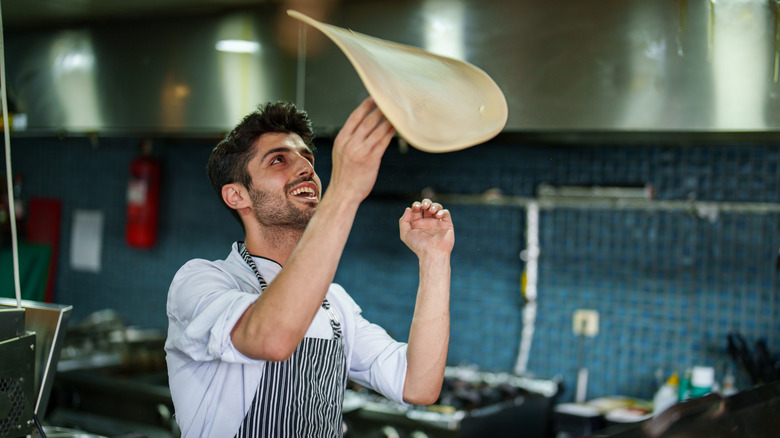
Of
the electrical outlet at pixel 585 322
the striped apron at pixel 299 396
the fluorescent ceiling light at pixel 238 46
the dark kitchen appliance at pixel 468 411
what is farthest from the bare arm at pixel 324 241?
the electrical outlet at pixel 585 322

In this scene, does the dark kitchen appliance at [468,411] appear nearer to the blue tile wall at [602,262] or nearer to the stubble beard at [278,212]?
the blue tile wall at [602,262]

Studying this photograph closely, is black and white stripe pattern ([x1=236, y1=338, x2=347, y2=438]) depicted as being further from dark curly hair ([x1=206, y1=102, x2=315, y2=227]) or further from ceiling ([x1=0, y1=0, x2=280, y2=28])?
ceiling ([x1=0, y1=0, x2=280, y2=28])

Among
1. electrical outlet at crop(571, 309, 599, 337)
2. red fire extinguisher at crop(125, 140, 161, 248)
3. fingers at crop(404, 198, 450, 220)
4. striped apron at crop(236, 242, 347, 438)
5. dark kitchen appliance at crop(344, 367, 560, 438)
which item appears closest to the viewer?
striped apron at crop(236, 242, 347, 438)

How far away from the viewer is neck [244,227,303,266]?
1188 millimetres

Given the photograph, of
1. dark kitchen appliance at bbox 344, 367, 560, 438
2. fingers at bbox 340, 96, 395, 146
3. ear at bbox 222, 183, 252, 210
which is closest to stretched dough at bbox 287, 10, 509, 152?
fingers at bbox 340, 96, 395, 146

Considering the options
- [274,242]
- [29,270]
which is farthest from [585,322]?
[29,270]

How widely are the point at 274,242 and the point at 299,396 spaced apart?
236 mm

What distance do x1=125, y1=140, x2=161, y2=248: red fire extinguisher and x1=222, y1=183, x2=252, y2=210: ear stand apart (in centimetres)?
240

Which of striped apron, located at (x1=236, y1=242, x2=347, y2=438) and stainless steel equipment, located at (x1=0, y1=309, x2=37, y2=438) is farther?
stainless steel equipment, located at (x1=0, y1=309, x2=37, y2=438)

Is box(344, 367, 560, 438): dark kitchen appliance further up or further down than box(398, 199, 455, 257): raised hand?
further down

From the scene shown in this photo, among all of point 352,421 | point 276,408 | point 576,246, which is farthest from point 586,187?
point 276,408

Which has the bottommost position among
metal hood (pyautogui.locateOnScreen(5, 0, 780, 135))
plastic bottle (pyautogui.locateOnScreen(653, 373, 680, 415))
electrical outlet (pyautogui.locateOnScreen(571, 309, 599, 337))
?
plastic bottle (pyautogui.locateOnScreen(653, 373, 680, 415))

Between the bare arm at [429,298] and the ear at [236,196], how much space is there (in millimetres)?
247

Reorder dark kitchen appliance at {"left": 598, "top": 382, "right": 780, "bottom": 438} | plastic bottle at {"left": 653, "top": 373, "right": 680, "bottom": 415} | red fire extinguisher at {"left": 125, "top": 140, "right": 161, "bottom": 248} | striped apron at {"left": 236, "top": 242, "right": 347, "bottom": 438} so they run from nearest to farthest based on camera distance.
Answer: dark kitchen appliance at {"left": 598, "top": 382, "right": 780, "bottom": 438} → striped apron at {"left": 236, "top": 242, "right": 347, "bottom": 438} → plastic bottle at {"left": 653, "top": 373, "right": 680, "bottom": 415} → red fire extinguisher at {"left": 125, "top": 140, "right": 161, "bottom": 248}
